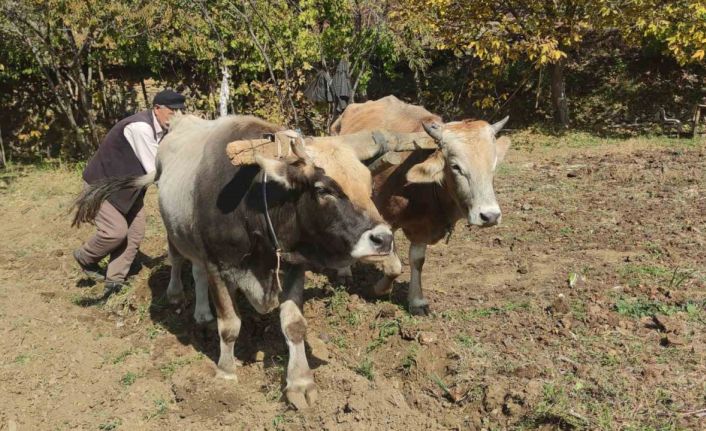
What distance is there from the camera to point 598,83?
1565 cm

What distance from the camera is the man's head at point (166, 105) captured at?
5543 mm

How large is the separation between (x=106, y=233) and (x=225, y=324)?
202 centimetres

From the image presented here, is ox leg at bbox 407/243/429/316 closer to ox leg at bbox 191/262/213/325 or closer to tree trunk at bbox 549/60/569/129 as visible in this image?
ox leg at bbox 191/262/213/325

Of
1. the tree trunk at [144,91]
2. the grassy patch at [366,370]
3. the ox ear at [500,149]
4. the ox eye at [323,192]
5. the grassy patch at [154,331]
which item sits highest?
the ox eye at [323,192]

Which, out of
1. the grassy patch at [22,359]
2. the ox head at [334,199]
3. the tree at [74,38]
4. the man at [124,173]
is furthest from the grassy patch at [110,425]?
the tree at [74,38]

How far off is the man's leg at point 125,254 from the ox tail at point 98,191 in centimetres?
53

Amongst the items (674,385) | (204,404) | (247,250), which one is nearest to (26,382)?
(204,404)

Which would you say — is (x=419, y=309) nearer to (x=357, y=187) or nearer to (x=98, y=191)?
(x=357, y=187)

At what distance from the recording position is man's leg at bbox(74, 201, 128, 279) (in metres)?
5.79

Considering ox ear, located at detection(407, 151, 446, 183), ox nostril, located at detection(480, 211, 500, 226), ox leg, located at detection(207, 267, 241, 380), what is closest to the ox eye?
ox leg, located at detection(207, 267, 241, 380)

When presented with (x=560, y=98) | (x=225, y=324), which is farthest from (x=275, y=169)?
(x=560, y=98)

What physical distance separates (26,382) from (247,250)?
1.90 metres

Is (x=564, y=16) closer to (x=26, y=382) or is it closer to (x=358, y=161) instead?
(x=358, y=161)

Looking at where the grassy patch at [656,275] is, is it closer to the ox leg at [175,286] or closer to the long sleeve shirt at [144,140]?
the ox leg at [175,286]
